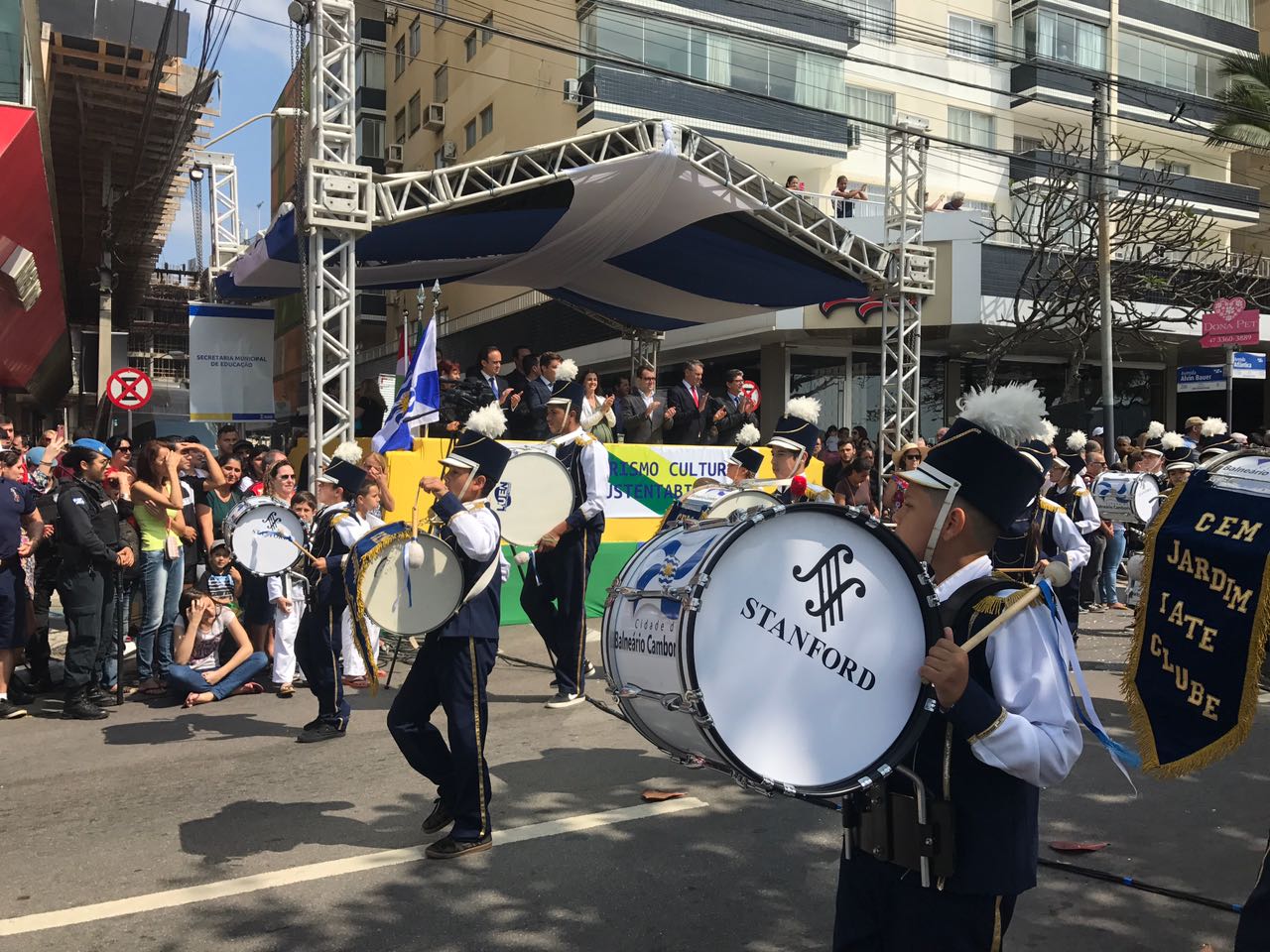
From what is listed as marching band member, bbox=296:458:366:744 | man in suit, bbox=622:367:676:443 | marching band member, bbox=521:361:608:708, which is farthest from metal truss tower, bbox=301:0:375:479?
marching band member, bbox=521:361:608:708

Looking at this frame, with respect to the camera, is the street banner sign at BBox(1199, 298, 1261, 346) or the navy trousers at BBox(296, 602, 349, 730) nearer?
the navy trousers at BBox(296, 602, 349, 730)

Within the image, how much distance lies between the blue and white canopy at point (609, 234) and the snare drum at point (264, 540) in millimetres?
4687

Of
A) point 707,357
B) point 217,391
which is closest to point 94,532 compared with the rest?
point 217,391

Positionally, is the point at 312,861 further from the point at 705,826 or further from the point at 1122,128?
the point at 1122,128

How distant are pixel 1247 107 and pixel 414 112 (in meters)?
25.8

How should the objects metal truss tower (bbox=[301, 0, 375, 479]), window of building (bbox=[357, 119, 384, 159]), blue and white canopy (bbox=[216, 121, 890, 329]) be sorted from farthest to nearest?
1. window of building (bbox=[357, 119, 384, 159])
2. blue and white canopy (bbox=[216, 121, 890, 329])
3. metal truss tower (bbox=[301, 0, 375, 479])

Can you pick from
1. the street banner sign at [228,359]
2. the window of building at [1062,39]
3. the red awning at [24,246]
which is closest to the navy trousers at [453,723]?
the street banner sign at [228,359]

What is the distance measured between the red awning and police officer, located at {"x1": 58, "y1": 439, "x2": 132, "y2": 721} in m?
6.66

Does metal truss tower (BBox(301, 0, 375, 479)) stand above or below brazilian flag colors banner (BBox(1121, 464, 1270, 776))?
above

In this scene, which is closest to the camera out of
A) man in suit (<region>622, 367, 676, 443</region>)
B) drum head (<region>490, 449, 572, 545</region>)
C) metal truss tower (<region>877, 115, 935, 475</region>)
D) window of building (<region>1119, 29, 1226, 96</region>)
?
drum head (<region>490, 449, 572, 545</region>)

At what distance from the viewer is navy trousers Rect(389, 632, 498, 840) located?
5.00 m

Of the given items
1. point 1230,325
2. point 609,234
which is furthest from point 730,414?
point 1230,325

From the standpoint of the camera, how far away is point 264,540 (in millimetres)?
7844

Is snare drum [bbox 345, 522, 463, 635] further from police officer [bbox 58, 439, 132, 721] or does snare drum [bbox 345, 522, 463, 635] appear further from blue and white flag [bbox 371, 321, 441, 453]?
blue and white flag [bbox 371, 321, 441, 453]
